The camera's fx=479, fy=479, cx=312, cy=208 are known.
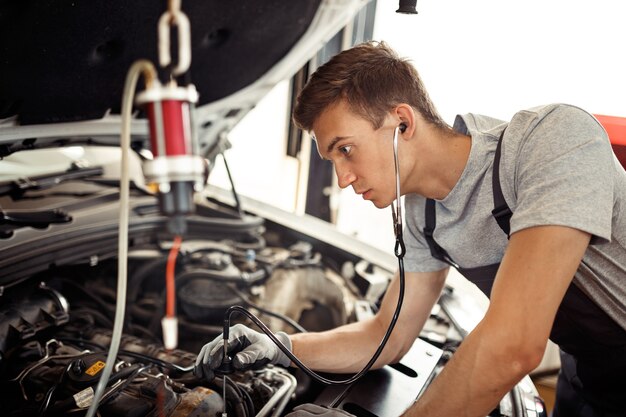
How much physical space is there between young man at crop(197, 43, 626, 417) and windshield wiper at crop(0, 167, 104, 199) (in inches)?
40.2

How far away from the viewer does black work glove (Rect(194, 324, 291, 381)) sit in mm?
1049

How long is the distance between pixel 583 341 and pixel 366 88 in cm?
78

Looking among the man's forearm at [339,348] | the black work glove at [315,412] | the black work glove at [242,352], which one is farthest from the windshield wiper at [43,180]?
the black work glove at [315,412]

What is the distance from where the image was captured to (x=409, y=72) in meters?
1.17

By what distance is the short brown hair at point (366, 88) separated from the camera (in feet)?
3.57

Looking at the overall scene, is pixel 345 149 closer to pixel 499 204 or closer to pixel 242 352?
pixel 499 204

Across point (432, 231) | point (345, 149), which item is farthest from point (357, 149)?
point (432, 231)

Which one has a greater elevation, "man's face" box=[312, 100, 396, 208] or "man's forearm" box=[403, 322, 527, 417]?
"man's face" box=[312, 100, 396, 208]

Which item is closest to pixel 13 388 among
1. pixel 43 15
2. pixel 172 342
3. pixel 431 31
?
pixel 172 342

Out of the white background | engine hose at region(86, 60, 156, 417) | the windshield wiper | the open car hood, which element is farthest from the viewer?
the white background

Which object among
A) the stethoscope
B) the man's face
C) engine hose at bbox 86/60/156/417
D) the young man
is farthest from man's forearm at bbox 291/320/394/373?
engine hose at bbox 86/60/156/417

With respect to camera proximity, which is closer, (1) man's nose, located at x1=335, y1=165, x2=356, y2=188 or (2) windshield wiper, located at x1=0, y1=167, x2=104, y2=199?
(1) man's nose, located at x1=335, y1=165, x2=356, y2=188

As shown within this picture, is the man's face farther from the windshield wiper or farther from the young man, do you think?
the windshield wiper

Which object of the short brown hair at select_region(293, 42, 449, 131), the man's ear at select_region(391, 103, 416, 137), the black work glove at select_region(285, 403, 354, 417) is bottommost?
the black work glove at select_region(285, 403, 354, 417)
